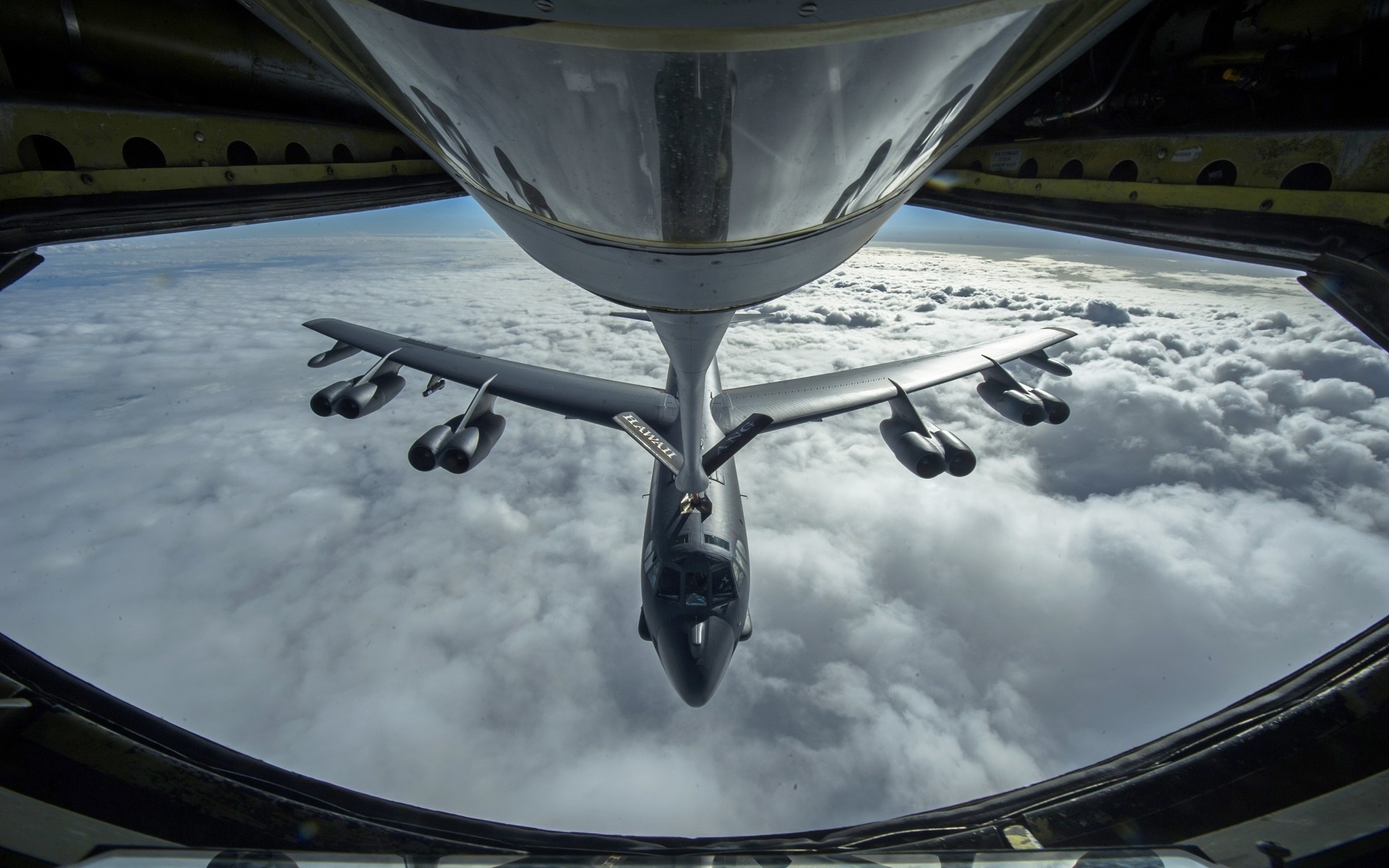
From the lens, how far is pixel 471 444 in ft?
23.6

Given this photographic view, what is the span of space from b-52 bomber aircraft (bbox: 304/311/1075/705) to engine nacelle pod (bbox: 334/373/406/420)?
0.02 meters

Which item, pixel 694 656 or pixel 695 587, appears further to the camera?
pixel 695 587

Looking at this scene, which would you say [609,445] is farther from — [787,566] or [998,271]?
[998,271]

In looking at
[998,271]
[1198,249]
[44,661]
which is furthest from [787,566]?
[998,271]

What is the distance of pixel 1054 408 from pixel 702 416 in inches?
215

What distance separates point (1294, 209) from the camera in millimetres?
3666

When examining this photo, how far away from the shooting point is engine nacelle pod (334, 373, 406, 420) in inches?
298

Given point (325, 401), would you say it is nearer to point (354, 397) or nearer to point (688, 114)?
point (354, 397)

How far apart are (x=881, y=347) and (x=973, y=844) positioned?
3163cm

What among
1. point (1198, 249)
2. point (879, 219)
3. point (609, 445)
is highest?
point (879, 219)

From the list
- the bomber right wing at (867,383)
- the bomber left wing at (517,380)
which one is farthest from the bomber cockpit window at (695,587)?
the bomber left wing at (517,380)

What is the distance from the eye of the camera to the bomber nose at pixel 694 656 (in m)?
6.69

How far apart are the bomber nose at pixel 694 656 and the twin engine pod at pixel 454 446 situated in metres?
3.43

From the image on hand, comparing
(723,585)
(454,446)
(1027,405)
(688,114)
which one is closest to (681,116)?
(688,114)
